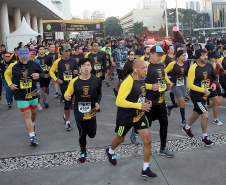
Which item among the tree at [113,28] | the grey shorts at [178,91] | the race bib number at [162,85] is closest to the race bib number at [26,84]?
the race bib number at [162,85]

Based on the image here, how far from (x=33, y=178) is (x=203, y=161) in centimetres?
276

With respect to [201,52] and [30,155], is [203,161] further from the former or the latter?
[30,155]

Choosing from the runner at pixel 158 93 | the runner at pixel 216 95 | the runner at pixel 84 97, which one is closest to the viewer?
the runner at pixel 84 97

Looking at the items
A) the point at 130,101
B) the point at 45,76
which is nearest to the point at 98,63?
the point at 45,76

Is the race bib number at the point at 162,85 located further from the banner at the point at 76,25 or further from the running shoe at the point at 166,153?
the banner at the point at 76,25

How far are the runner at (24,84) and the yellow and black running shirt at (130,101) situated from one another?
87.2 inches

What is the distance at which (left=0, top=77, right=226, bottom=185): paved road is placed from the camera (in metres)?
4.11

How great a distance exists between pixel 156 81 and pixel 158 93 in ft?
0.75

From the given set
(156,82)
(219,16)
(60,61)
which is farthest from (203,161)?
(219,16)

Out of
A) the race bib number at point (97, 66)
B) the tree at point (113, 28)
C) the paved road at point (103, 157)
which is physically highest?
the tree at point (113, 28)

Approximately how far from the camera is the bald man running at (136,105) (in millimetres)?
3967

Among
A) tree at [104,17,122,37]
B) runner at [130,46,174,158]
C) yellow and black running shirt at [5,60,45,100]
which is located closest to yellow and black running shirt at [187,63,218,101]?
runner at [130,46,174,158]

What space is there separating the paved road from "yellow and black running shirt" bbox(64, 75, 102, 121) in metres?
0.85

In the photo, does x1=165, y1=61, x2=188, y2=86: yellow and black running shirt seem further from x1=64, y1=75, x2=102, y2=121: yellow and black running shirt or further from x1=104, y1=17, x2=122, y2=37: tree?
x1=104, y1=17, x2=122, y2=37: tree
